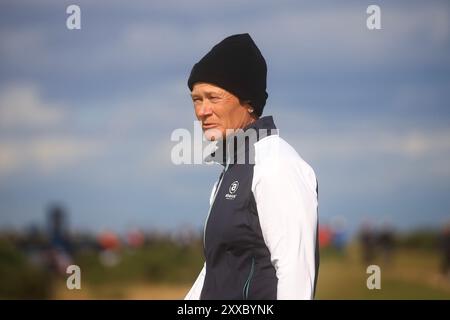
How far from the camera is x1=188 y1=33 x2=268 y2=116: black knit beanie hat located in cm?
417

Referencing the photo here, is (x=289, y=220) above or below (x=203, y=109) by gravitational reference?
below

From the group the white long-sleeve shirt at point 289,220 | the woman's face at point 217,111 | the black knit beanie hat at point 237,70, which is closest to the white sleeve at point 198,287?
the white long-sleeve shirt at point 289,220

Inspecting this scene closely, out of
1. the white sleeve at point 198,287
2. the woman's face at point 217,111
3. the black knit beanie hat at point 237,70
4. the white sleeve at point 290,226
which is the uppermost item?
the black knit beanie hat at point 237,70

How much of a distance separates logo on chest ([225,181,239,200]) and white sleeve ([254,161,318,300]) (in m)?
0.18

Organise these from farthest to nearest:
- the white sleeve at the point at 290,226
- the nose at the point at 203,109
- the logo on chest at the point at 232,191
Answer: the nose at the point at 203,109 < the logo on chest at the point at 232,191 < the white sleeve at the point at 290,226

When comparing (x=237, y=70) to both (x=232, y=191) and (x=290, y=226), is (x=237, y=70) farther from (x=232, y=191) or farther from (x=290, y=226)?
A: (x=290, y=226)

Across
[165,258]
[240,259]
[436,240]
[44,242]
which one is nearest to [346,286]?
[165,258]

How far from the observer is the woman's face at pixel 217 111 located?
13.7 feet

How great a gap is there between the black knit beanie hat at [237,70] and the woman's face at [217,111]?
31 mm

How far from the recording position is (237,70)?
4.19 metres

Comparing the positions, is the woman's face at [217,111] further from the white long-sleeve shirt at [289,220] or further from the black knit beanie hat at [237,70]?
the white long-sleeve shirt at [289,220]

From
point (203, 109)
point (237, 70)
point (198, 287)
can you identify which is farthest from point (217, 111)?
point (198, 287)

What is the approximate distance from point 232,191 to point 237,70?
598 millimetres
